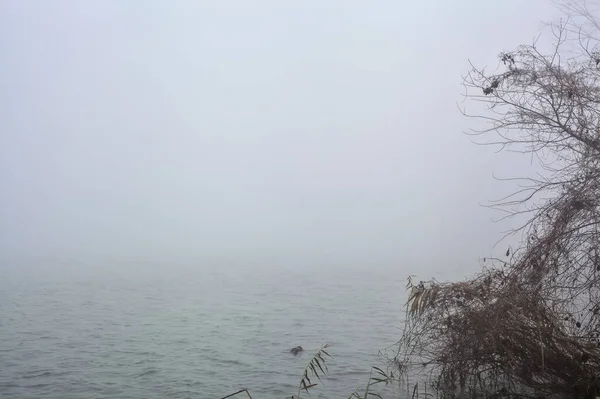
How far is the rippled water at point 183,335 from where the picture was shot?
9.73 meters

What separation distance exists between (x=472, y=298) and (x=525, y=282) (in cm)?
74

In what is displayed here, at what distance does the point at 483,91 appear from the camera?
7.21 metres

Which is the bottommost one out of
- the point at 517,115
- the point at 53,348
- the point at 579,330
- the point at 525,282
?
the point at 53,348

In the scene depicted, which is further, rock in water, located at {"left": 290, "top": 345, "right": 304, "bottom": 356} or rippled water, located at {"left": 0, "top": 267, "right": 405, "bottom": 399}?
rock in water, located at {"left": 290, "top": 345, "right": 304, "bottom": 356}

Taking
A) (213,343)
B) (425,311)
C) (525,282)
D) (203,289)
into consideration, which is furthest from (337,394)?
(203,289)

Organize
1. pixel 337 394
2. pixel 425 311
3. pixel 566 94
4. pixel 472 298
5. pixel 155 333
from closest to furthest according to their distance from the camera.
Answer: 1. pixel 566 94
2. pixel 472 298
3. pixel 425 311
4. pixel 337 394
5. pixel 155 333

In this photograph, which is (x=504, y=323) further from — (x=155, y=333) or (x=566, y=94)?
(x=155, y=333)

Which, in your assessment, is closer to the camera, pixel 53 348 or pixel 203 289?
pixel 53 348

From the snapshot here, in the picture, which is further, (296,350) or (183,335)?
(183,335)

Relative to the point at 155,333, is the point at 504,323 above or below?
above

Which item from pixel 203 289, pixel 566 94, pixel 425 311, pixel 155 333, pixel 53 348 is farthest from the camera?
pixel 203 289

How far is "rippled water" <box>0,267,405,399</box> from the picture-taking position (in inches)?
383

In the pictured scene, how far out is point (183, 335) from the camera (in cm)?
1409

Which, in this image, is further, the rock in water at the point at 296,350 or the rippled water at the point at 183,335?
the rock in water at the point at 296,350
